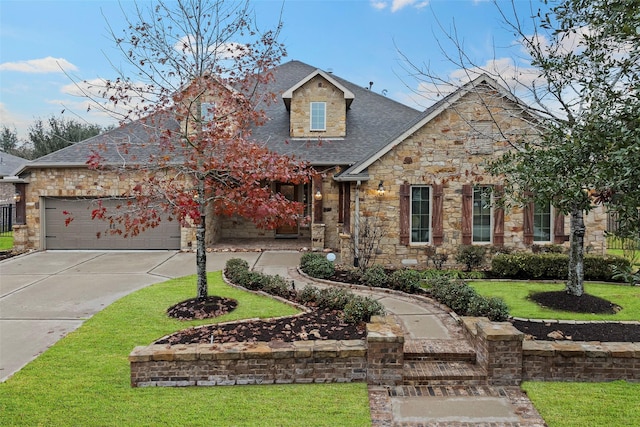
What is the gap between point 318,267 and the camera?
10117 mm

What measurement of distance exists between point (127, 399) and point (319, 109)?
12.8 meters

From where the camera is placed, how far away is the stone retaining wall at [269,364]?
4.79 m

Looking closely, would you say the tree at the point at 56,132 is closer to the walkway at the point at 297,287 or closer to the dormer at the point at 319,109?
the walkway at the point at 297,287

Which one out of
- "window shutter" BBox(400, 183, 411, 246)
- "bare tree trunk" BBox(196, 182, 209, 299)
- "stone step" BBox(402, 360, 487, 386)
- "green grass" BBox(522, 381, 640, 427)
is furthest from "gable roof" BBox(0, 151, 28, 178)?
"green grass" BBox(522, 381, 640, 427)

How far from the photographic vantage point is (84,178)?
551 inches

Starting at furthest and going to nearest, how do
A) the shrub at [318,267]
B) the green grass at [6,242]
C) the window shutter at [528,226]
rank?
the green grass at [6,242] → the window shutter at [528,226] → the shrub at [318,267]

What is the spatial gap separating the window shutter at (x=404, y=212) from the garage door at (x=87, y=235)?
8110mm

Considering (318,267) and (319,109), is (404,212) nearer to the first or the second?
(318,267)

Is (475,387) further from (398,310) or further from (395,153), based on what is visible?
(395,153)

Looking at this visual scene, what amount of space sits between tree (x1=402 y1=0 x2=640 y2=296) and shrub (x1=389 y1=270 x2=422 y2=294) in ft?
9.44

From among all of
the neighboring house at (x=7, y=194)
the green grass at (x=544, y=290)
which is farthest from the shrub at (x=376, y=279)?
the neighboring house at (x=7, y=194)

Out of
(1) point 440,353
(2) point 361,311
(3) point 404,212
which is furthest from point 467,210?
(1) point 440,353

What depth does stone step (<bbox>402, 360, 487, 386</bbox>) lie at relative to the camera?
195 inches

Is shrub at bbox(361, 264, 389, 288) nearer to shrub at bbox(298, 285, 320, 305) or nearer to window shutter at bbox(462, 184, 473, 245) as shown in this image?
shrub at bbox(298, 285, 320, 305)
